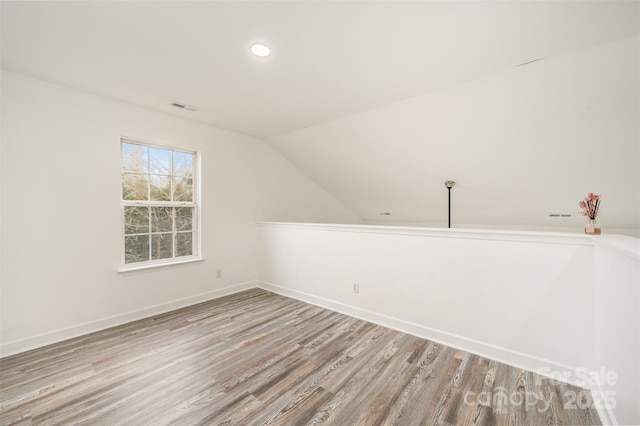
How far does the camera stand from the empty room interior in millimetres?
1705

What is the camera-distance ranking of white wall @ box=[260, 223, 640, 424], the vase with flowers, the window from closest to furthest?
white wall @ box=[260, 223, 640, 424] → the vase with flowers → the window

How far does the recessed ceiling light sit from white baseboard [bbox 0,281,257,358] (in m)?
3.04

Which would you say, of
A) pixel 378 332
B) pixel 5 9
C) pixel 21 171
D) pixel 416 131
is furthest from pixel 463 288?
pixel 21 171

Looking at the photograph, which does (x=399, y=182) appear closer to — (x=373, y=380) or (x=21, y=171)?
(x=373, y=380)

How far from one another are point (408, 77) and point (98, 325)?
13.1ft

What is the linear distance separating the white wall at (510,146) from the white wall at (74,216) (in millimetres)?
1894

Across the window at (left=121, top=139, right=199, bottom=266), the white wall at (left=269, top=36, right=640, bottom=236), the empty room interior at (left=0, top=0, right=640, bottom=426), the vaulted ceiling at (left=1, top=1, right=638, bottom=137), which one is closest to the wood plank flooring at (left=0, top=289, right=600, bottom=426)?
the empty room interior at (left=0, top=0, right=640, bottom=426)

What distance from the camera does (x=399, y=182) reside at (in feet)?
14.4

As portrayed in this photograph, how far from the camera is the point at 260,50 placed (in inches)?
80.7

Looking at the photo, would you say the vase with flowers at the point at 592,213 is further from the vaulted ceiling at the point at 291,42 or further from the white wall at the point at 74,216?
the white wall at the point at 74,216

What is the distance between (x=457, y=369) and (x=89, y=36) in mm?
3683

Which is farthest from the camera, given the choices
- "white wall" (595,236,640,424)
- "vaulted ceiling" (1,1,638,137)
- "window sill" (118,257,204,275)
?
"window sill" (118,257,204,275)

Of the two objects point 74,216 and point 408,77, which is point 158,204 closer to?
point 74,216

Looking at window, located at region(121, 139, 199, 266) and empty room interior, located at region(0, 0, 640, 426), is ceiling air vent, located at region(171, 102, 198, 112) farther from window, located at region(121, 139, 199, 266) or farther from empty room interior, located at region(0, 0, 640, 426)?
window, located at region(121, 139, 199, 266)
